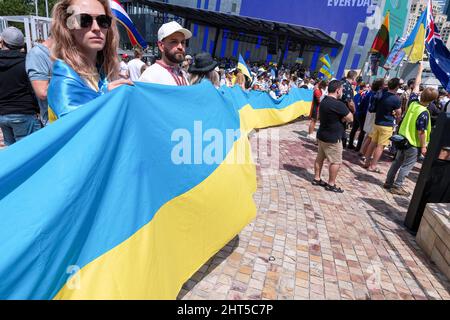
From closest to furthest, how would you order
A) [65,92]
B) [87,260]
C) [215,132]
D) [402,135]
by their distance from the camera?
[87,260], [65,92], [215,132], [402,135]

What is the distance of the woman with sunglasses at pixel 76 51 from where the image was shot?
6.08 ft

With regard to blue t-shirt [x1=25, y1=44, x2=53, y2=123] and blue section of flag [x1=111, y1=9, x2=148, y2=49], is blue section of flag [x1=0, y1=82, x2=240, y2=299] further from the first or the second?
blue section of flag [x1=111, y1=9, x2=148, y2=49]

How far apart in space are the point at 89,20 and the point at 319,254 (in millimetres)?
3232

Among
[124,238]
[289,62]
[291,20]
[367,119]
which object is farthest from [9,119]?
[289,62]

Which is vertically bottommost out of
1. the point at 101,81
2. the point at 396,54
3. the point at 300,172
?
the point at 300,172

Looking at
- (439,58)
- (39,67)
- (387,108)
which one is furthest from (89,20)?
(439,58)

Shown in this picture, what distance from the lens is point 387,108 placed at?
6.50 m

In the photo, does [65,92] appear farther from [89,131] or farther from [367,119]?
[367,119]

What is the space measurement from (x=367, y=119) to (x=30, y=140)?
309 inches

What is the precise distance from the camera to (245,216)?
3043 mm

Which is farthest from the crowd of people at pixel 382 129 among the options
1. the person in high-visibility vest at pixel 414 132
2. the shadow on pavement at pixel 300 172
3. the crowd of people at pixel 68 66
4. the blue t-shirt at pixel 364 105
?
the crowd of people at pixel 68 66

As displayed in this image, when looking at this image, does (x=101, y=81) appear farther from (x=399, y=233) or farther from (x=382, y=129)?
(x=382, y=129)

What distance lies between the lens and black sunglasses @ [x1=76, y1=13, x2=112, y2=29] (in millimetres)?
1997

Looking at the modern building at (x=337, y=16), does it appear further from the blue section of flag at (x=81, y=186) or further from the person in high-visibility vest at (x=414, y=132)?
the blue section of flag at (x=81, y=186)
